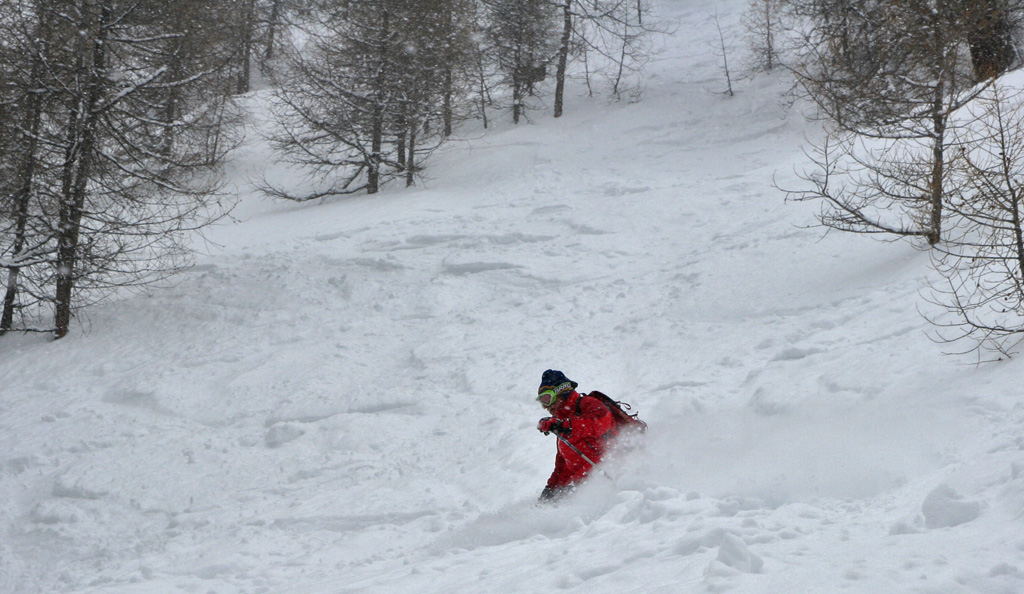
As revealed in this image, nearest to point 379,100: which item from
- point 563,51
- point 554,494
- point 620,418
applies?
point 563,51

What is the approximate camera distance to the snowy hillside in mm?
4008

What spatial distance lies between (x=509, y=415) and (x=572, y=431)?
2528 millimetres

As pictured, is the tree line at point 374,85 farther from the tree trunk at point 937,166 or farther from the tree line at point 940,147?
the tree trunk at point 937,166

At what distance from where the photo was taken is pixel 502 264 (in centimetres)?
1292

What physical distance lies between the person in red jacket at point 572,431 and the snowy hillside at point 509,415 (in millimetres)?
238

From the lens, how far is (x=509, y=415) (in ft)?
27.8

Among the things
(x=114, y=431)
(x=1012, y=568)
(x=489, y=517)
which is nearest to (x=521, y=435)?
(x=489, y=517)

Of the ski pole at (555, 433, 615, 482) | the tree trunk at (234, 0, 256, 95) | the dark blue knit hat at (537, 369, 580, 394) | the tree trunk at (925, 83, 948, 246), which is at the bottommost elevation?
the ski pole at (555, 433, 615, 482)

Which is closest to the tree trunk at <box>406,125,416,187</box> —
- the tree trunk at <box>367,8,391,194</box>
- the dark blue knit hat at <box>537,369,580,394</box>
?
the tree trunk at <box>367,8,391,194</box>

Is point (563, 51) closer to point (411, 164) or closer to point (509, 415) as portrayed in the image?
point (411, 164)

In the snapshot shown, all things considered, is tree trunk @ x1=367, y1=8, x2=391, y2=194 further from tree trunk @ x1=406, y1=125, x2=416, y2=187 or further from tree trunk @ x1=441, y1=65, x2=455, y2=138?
tree trunk @ x1=441, y1=65, x2=455, y2=138

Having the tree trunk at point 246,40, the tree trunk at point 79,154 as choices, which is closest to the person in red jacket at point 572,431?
the tree trunk at point 79,154

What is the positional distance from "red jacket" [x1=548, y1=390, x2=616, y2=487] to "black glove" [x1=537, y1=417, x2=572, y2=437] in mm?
33

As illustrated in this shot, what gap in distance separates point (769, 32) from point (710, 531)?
82.3 ft
